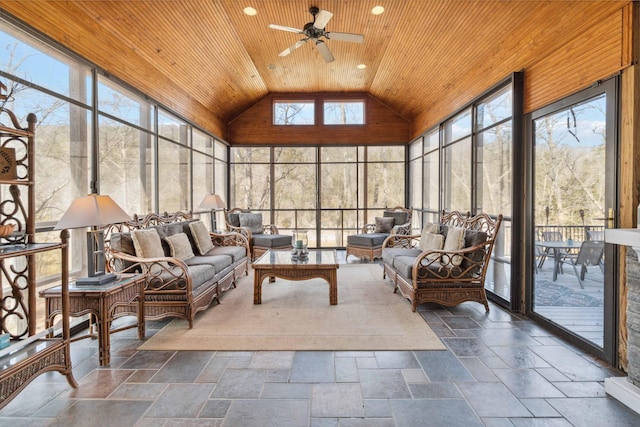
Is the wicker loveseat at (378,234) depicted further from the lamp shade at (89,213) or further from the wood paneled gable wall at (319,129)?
the lamp shade at (89,213)

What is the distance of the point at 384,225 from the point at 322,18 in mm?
4301

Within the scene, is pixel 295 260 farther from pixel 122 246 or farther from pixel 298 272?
pixel 122 246

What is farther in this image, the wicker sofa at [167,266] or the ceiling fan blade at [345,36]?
the ceiling fan blade at [345,36]

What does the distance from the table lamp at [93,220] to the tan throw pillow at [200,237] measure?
1747 millimetres

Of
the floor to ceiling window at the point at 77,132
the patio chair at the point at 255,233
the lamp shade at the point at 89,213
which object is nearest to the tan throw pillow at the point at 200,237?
the floor to ceiling window at the point at 77,132

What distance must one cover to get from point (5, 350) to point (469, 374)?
2.78 meters

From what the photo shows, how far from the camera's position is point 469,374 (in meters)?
2.23

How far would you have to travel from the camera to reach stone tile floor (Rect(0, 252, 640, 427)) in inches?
70.6

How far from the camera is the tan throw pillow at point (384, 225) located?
270 inches

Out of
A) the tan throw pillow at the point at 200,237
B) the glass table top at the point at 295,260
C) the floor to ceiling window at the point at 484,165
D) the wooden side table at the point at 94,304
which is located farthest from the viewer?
the tan throw pillow at the point at 200,237

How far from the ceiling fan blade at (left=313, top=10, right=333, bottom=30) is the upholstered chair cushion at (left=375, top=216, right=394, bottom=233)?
13.5 ft

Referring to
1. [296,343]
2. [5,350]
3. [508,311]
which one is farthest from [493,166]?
[5,350]

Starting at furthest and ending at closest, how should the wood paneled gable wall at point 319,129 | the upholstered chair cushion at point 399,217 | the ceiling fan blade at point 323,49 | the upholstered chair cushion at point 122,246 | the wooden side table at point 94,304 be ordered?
the wood paneled gable wall at point 319,129 < the upholstered chair cushion at point 399,217 < the ceiling fan blade at point 323,49 < the upholstered chair cushion at point 122,246 < the wooden side table at point 94,304

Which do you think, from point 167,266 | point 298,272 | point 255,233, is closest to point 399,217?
point 255,233
